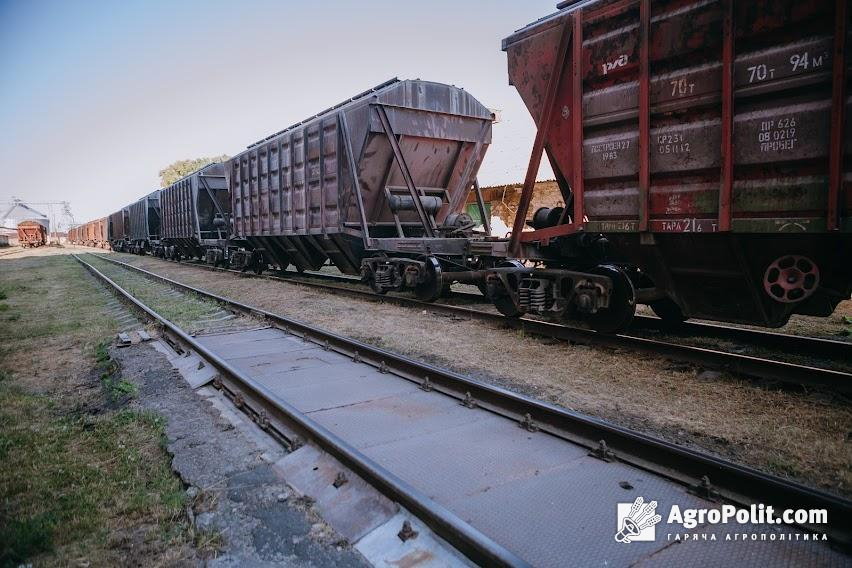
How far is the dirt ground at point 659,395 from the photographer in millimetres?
3279

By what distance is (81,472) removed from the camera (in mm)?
3182

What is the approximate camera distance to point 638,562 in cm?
221

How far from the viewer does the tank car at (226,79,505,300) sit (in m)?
9.37

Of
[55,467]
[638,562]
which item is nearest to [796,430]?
[638,562]

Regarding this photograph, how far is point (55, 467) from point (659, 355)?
5.21 metres

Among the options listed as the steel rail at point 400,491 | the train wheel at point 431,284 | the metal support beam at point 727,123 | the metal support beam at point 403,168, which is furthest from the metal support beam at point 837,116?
the metal support beam at point 403,168

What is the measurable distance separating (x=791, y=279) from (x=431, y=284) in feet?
18.6

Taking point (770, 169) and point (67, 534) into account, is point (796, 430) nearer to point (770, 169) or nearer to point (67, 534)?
point (770, 169)

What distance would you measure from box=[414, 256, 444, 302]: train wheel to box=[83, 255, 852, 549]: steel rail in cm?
413

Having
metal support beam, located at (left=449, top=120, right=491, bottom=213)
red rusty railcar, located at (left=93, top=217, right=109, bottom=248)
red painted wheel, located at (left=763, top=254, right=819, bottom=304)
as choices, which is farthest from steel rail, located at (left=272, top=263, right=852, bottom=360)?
red rusty railcar, located at (left=93, top=217, right=109, bottom=248)

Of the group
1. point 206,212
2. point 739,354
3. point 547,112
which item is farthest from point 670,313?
point 206,212

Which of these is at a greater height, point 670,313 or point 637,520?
point 670,313

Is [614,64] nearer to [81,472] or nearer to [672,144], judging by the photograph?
[672,144]

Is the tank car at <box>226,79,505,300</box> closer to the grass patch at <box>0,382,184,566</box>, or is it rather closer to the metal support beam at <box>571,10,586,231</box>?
the metal support beam at <box>571,10,586,231</box>
